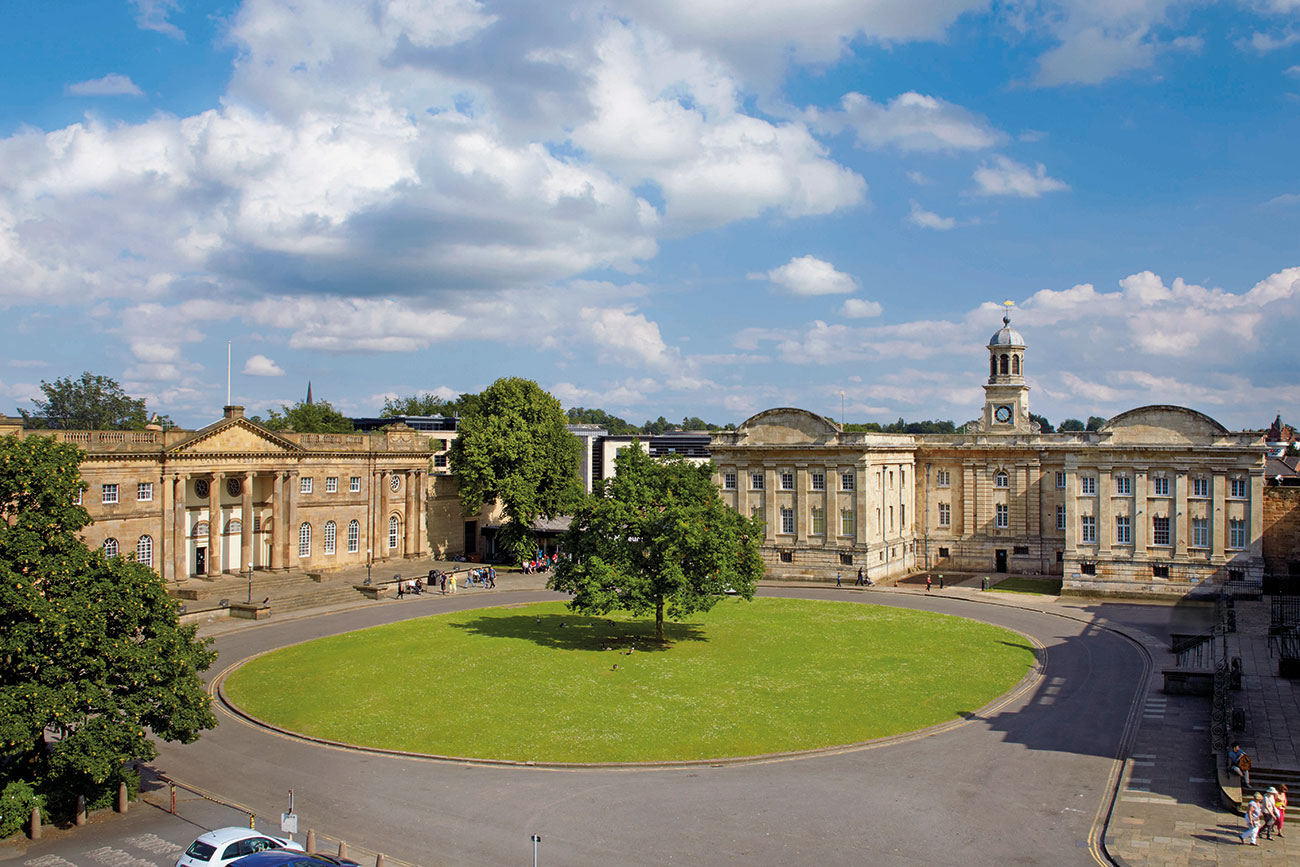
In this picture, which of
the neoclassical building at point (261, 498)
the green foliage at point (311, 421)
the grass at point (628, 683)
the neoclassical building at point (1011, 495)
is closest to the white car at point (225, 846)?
the grass at point (628, 683)

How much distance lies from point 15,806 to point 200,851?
7219 mm

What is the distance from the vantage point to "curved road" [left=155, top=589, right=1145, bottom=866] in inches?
919

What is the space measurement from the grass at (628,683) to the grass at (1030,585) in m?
14.2

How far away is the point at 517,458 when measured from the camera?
75.9 metres

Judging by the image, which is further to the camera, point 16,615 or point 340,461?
point 340,461

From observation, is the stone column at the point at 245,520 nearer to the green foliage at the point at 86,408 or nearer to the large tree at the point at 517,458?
the large tree at the point at 517,458

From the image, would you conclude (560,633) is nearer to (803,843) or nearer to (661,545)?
(661,545)

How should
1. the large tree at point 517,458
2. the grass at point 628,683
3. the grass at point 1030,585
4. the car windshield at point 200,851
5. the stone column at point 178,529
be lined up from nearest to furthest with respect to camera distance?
the car windshield at point 200,851, the grass at point 628,683, the stone column at point 178,529, the grass at point 1030,585, the large tree at point 517,458

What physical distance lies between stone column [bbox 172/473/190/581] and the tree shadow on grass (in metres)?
21.8

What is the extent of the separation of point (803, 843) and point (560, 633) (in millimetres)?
27897

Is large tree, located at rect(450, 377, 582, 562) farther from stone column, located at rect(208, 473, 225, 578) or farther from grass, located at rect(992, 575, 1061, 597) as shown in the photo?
grass, located at rect(992, 575, 1061, 597)

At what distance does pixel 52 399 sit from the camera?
121562mm

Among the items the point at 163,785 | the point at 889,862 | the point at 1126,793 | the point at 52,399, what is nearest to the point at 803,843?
the point at 889,862

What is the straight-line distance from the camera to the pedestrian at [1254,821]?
76.9ft
